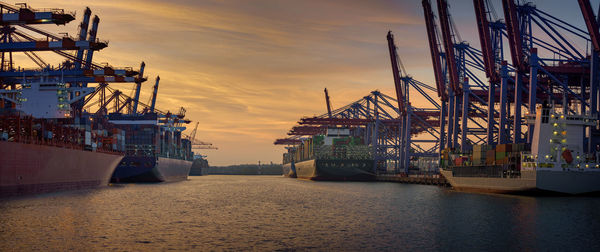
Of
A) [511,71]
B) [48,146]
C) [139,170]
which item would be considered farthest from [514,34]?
[139,170]

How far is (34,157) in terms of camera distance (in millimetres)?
49500

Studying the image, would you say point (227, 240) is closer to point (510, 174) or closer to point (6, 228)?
point (6, 228)

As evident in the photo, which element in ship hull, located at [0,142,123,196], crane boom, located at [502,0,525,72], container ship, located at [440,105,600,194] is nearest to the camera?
ship hull, located at [0,142,123,196]

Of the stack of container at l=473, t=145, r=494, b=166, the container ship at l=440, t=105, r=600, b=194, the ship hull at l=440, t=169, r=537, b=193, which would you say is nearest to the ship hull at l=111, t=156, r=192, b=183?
the ship hull at l=440, t=169, r=537, b=193

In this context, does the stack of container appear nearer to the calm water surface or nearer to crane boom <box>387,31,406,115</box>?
the calm water surface

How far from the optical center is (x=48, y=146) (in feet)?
172

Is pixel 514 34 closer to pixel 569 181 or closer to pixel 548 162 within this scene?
pixel 548 162

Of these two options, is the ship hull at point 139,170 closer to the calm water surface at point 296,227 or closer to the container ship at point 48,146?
the container ship at point 48,146

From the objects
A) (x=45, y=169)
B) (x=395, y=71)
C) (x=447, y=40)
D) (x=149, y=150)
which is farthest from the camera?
(x=395, y=71)

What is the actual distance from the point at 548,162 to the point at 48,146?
46424 millimetres

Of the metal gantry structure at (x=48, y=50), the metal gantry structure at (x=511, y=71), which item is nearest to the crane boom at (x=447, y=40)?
the metal gantry structure at (x=511, y=71)

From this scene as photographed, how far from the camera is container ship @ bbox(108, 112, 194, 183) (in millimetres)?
91812

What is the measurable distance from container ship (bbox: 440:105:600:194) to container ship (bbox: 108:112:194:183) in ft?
186

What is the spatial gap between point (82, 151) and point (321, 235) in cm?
4333
